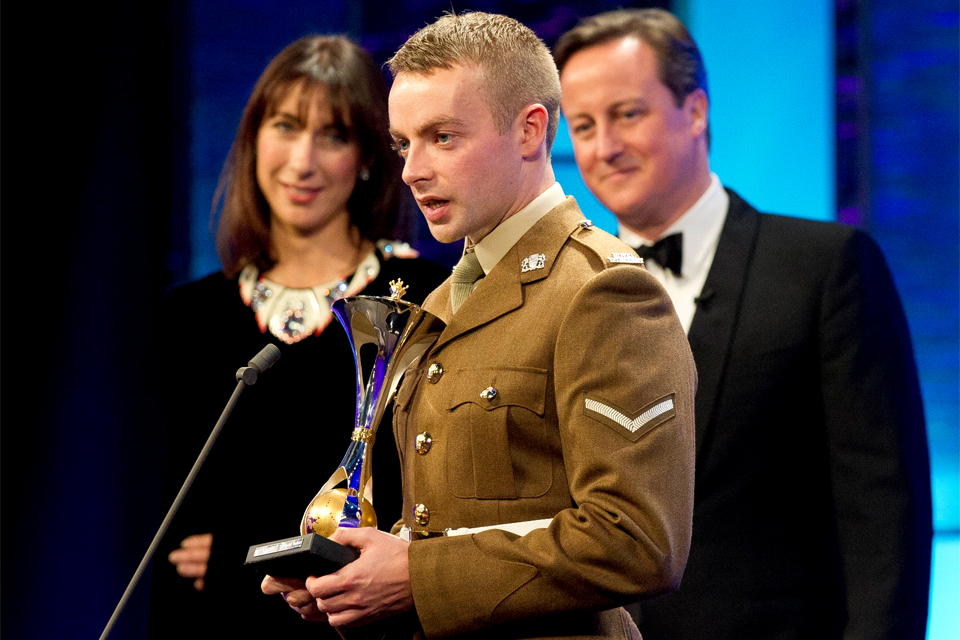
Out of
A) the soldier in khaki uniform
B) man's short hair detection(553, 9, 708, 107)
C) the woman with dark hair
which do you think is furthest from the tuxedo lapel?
the soldier in khaki uniform

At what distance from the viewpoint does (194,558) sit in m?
2.42

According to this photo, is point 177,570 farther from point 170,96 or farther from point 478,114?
point 170,96

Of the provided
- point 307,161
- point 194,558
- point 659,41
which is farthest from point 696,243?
point 194,558

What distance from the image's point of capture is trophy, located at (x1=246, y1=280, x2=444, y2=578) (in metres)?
1.46

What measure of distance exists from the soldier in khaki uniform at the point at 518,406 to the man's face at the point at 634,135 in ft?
3.14

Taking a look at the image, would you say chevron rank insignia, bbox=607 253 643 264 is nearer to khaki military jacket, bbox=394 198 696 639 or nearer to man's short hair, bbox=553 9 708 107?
khaki military jacket, bbox=394 198 696 639

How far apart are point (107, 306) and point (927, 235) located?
267 cm

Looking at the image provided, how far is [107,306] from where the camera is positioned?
→ 3670mm

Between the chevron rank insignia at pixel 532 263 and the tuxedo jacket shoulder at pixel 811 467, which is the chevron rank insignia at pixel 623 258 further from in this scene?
the tuxedo jacket shoulder at pixel 811 467

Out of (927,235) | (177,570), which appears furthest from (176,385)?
(927,235)

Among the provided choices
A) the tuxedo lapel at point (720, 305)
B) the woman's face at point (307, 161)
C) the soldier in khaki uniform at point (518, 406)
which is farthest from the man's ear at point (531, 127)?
the woman's face at point (307, 161)

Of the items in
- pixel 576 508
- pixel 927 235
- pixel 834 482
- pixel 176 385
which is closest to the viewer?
pixel 576 508

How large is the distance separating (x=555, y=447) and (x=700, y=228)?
3.97ft

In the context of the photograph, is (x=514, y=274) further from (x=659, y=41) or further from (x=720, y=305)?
(x=659, y=41)
